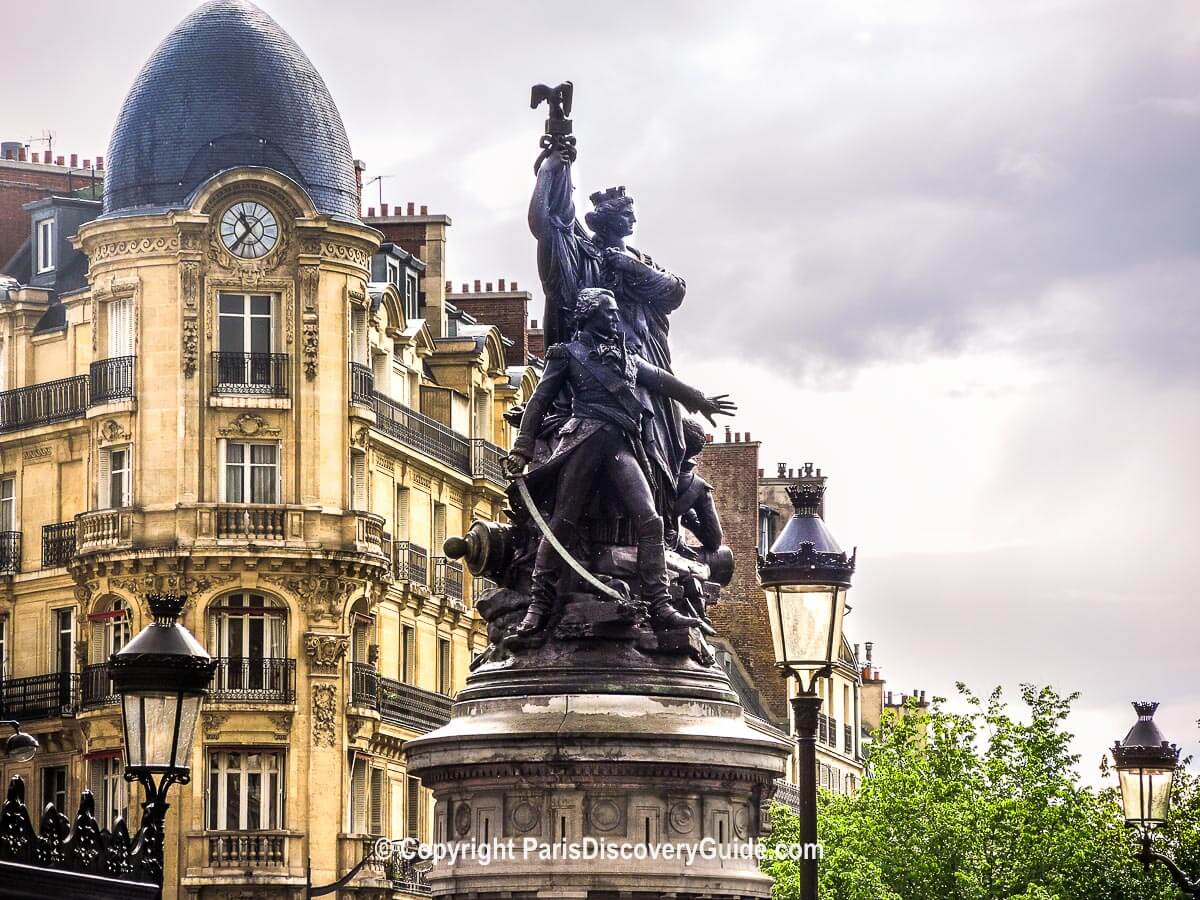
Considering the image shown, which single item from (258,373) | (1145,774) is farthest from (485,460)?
(1145,774)

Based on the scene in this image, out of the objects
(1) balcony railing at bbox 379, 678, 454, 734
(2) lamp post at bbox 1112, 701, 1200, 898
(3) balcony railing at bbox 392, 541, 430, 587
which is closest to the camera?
(2) lamp post at bbox 1112, 701, 1200, 898

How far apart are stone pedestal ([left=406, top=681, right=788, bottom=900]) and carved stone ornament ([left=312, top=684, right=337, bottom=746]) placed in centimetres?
4822

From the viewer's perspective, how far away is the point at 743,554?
11838 centimetres

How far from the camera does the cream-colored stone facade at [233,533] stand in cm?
7731

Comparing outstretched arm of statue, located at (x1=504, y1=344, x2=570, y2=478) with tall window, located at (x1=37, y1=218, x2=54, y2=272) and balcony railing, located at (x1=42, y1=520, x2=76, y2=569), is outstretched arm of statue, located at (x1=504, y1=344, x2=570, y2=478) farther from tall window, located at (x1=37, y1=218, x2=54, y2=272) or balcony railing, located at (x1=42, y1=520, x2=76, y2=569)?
tall window, located at (x1=37, y1=218, x2=54, y2=272)

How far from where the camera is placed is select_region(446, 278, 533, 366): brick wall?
10188 centimetres

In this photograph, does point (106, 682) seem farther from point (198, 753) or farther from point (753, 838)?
point (753, 838)

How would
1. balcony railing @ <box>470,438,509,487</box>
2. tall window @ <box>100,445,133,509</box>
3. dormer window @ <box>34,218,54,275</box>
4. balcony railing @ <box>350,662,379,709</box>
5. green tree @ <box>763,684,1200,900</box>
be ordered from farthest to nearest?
balcony railing @ <box>470,438,509,487</box>, dormer window @ <box>34,218,54,275</box>, balcony railing @ <box>350,662,379,709</box>, tall window @ <box>100,445,133,509</box>, green tree @ <box>763,684,1200,900</box>

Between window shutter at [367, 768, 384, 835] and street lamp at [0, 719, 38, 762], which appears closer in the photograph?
street lamp at [0, 719, 38, 762]

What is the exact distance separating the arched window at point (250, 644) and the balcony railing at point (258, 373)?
4417 millimetres

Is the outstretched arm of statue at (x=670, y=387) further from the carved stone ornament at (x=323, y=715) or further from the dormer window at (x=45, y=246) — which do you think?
the dormer window at (x=45, y=246)

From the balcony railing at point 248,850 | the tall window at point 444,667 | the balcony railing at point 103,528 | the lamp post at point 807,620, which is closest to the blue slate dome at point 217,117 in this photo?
the balcony railing at point 103,528

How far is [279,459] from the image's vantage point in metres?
78.9
